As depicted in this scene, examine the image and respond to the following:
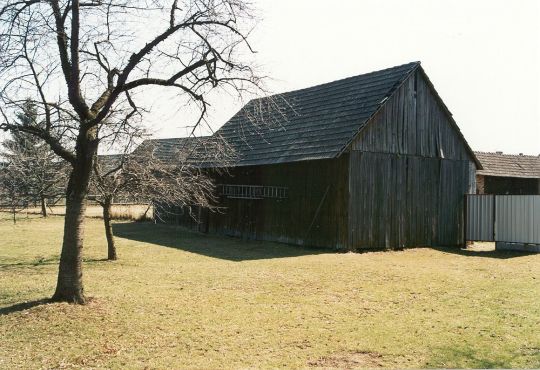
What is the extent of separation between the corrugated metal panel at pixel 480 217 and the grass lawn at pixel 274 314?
499 centimetres

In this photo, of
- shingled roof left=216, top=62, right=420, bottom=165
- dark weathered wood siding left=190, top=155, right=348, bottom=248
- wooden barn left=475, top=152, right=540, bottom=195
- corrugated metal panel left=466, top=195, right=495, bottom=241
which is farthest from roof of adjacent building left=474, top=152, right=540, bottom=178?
dark weathered wood siding left=190, top=155, right=348, bottom=248

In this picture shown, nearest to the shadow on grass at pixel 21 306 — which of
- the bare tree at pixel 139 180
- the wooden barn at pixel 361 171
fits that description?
the bare tree at pixel 139 180

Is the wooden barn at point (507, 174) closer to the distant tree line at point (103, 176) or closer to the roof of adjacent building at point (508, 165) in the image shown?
the roof of adjacent building at point (508, 165)

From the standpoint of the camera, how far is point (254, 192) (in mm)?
24141

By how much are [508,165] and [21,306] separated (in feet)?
127

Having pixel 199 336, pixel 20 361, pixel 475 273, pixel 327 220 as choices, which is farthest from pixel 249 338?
pixel 327 220

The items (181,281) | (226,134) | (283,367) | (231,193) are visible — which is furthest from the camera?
(226,134)

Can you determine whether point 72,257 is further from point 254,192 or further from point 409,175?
point 409,175

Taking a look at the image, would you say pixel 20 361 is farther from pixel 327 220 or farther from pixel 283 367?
pixel 327 220

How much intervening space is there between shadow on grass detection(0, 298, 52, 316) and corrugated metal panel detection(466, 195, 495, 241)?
1911 centimetres

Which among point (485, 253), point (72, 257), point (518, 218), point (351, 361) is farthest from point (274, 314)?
point (518, 218)

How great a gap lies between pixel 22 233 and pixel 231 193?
37.8 ft

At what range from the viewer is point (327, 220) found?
827 inches

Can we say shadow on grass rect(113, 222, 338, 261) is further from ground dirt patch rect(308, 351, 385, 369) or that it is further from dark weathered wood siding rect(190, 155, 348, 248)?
ground dirt patch rect(308, 351, 385, 369)
